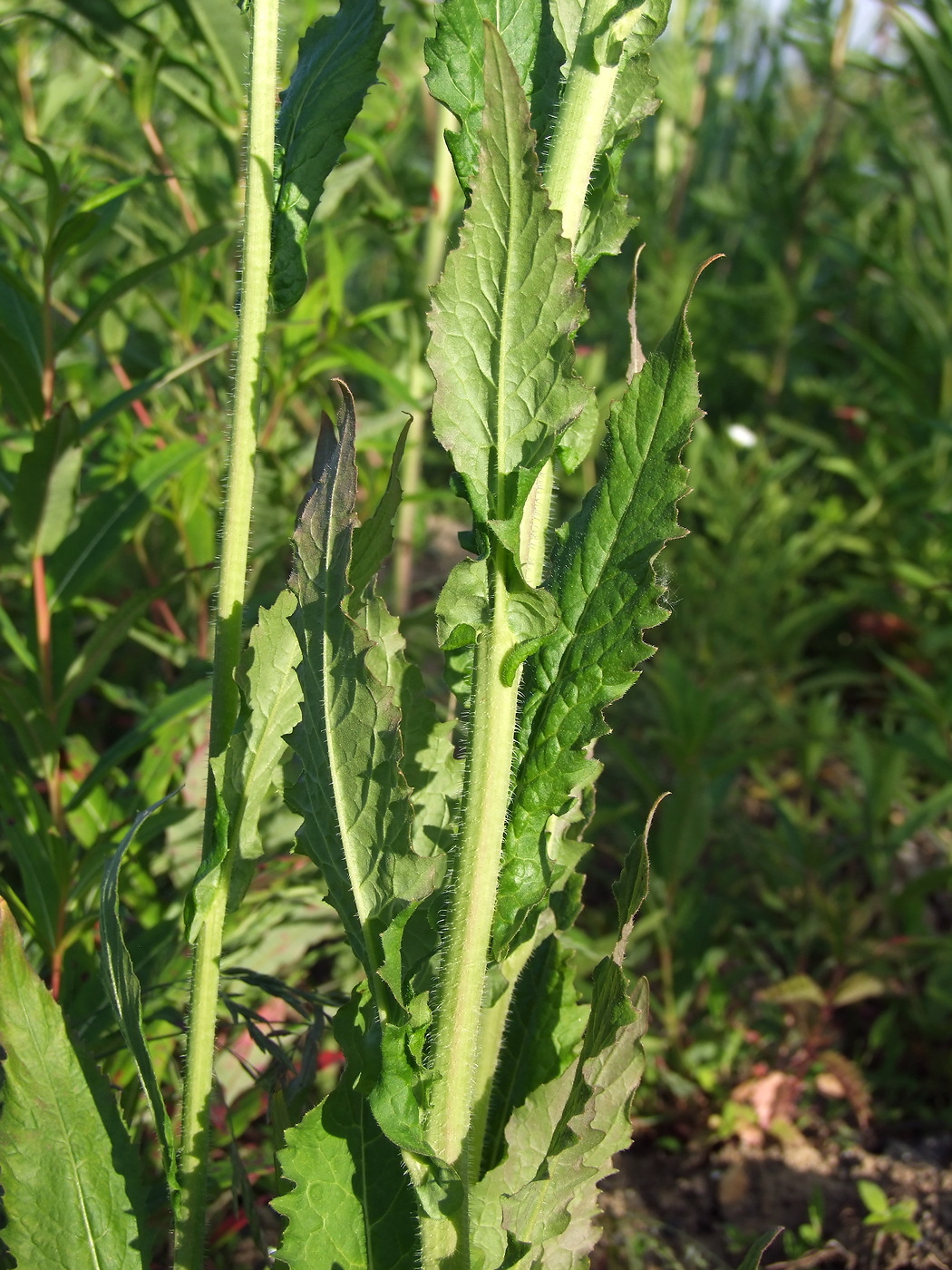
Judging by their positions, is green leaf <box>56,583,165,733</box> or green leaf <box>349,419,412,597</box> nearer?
green leaf <box>349,419,412,597</box>

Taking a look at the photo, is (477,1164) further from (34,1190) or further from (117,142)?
(117,142)

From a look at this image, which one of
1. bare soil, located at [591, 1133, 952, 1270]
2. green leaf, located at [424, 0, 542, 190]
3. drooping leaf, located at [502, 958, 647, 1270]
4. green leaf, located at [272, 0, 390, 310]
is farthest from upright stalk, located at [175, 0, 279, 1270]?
bare soil, located at [591, 1133, 952, 1270]

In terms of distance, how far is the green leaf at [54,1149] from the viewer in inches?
33.7

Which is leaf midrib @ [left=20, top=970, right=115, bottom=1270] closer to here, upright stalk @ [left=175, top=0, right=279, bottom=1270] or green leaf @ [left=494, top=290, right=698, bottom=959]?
upright stalk @ [left=175, top=0, right=279, bottom=1270]

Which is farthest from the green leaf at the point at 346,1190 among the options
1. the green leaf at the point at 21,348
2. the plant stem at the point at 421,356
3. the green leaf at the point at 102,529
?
the plant stem at the point at 421,356

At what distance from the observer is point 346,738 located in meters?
0.79

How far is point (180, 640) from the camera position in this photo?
176 cm

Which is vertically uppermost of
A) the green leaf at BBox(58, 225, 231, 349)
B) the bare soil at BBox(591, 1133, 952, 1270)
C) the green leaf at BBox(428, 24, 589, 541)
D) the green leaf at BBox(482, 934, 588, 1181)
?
the green leaf at BBox(58, 225, 231, 349)

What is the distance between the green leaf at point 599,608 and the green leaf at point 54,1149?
0.37 metres

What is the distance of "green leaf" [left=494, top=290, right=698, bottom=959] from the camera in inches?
29.1

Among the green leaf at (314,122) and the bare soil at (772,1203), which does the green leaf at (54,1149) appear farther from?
the bare soil at (772,1203)

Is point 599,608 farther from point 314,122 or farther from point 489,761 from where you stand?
point 314,122

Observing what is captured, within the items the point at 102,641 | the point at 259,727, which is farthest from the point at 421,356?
the point at 259,727

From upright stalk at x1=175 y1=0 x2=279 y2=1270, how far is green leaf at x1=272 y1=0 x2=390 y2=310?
13 mm
